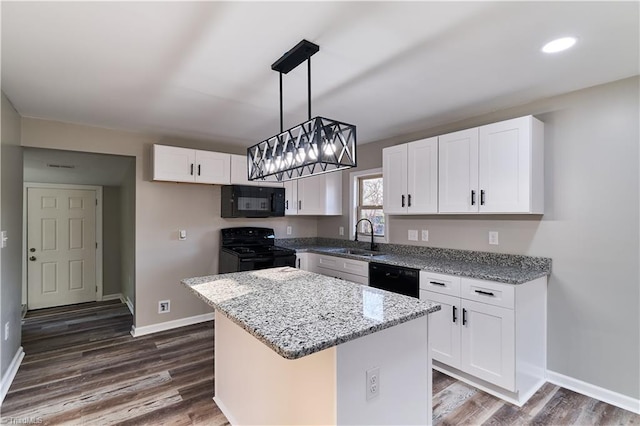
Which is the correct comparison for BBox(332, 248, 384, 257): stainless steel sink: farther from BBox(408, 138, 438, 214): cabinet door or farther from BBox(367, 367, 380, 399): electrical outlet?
BBox(367, 367, 380, 399): electrical outlet

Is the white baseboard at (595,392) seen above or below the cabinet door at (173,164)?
below

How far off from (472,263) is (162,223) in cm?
347

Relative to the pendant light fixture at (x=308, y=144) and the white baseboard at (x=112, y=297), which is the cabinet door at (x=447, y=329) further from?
the white baseboard at (x=112, y=297)

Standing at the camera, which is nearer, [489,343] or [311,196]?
[489,343]

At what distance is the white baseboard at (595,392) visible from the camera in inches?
87.6

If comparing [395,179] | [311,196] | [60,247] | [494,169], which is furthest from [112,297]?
[494,169]

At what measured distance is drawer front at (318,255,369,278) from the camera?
11.2 ft

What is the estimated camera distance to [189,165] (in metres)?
3.70

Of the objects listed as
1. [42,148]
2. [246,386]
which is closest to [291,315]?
[246,386]

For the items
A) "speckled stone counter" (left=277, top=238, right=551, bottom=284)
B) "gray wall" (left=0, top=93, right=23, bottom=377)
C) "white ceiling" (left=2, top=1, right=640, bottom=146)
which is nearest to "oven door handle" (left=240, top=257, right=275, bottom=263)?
"speckled stone counter" (left=277, top=238, right=551, bottom=284)

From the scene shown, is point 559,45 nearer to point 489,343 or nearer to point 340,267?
point 489,343

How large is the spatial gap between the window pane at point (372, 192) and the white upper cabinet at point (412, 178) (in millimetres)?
684

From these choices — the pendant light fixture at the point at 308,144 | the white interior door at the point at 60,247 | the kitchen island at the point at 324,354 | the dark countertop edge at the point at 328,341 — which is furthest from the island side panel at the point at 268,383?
the white interior door at the point at 60,247

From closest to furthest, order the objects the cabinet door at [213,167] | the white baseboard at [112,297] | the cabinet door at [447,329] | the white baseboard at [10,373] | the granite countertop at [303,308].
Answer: the granite countertop at [303,308] → the white baseboard at [10,373] → the cabinet door at [447,329] → the cabinet door at [213,167] → the white baseboard at [112,297]
